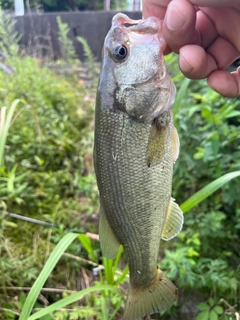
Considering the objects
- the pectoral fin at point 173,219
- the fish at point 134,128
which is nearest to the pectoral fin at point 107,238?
the fish at point 134,128

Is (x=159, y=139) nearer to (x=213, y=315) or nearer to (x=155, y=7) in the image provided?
(x=155, y=7)

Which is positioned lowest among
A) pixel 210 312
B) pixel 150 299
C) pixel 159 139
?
pixel 210 312

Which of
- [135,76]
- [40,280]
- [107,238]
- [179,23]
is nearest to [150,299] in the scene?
[107,238]

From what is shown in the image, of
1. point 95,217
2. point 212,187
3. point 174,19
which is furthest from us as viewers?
point 95,217

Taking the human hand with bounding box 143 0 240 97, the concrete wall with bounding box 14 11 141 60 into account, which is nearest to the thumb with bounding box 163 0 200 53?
the human hand with bounding box 143 0 240 97

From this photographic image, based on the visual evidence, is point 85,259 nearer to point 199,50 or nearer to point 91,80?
point 199,50

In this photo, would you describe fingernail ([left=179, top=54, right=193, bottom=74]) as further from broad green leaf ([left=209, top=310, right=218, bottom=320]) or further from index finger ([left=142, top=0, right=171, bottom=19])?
broad green leaf ([left=209, top=310, right=218, bottom=320])

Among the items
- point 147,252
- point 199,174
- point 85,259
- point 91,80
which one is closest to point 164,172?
point 147,252
